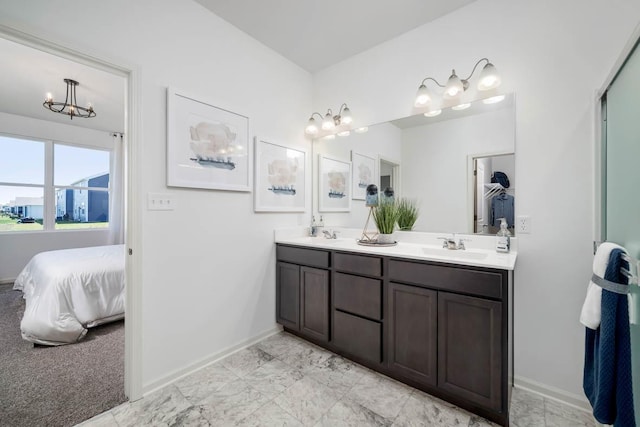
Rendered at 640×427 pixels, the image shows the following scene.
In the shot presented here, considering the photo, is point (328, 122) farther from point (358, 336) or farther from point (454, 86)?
point (358, 336)

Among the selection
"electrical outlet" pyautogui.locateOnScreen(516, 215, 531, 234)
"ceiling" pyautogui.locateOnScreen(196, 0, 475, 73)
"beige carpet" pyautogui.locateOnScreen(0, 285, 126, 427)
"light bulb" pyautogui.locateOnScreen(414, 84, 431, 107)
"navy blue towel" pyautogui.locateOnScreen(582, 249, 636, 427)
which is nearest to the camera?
"navy blue towel" pyautogui.locateOnScreen(582, 249, 636, 427)

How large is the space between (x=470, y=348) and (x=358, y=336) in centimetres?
74

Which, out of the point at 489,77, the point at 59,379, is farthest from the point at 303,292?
the point at 489,77

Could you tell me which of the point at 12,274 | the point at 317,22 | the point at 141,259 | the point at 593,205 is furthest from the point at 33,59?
the point at 593,205

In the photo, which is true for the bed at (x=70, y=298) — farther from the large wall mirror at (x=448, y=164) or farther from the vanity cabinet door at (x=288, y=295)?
the large wall mirror at (x=448, y=164)

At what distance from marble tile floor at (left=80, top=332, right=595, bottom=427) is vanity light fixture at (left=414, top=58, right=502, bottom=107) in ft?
6.68

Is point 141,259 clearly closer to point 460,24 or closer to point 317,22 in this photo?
point 317,22

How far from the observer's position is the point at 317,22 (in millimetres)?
2168

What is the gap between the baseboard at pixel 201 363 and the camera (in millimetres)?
1753

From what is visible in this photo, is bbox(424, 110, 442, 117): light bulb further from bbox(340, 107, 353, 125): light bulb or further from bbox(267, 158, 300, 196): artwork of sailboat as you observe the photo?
bbox(267, 158, 300, 196): artwork of sailboat

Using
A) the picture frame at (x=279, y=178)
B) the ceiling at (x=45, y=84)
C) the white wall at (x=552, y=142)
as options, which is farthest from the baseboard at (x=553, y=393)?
the ceiling at (x=45, y=84)

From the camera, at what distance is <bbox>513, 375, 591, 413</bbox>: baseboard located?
62.7 inches

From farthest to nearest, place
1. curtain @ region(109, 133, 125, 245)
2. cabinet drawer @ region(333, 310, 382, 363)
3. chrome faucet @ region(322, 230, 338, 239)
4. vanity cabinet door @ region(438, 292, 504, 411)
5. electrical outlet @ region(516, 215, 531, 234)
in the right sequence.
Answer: curtain @ region(109, 133, 125, 245) → chrome faucet @ region(322, 230, 338, 239) → cabinet drawer @ region(333, 310, 382, 363) → electrical outlet @ region(516, 215, 531, 234) → vanity cabinet door @ region(438, 292, 504, 411)

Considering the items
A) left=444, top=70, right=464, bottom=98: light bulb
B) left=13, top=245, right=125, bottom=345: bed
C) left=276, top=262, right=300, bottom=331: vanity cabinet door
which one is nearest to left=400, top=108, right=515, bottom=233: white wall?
left=444, top=70, right=464, bottom=98: light bulb
